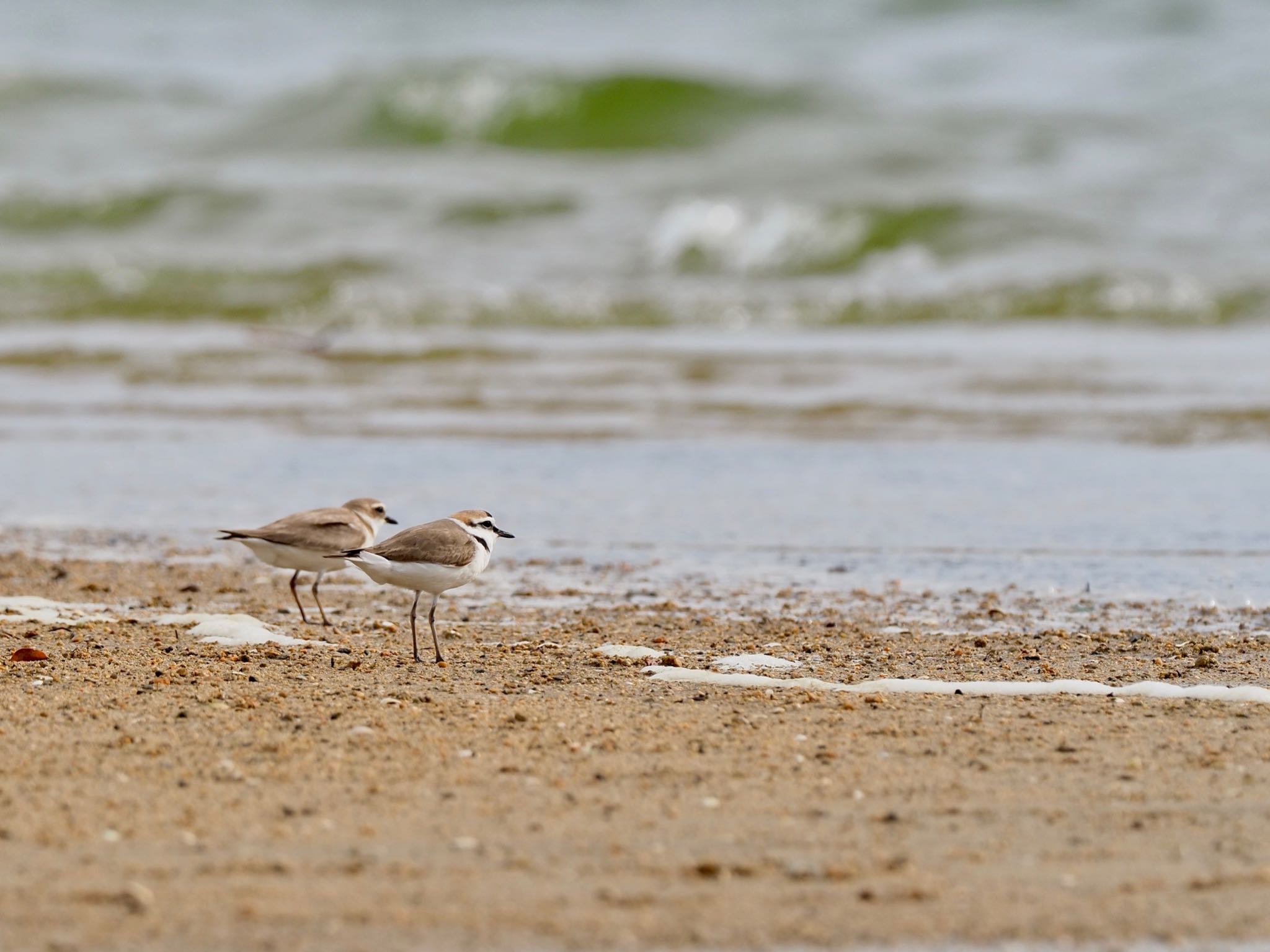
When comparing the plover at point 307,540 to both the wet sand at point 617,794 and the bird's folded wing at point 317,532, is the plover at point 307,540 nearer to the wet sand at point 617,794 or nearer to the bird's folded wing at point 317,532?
the bird's folded wing at point 317,532

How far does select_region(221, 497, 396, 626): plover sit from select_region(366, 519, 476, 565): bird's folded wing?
49 cm

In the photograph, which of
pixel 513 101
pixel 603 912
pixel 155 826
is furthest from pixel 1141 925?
pixel 513 101

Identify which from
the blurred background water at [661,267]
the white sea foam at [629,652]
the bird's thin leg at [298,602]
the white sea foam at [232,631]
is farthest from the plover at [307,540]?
the blurred background water at [661,267]

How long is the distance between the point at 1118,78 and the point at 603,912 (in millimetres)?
29621

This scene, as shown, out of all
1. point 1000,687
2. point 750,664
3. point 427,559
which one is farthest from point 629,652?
point 1000,687

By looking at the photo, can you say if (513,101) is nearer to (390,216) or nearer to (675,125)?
(675,125)

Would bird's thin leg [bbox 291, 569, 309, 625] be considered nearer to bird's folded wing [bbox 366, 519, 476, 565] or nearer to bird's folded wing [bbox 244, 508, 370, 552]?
bird's folded wing [bbox 244, 508, 370, 552]

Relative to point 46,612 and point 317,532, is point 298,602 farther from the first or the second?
point 46,612

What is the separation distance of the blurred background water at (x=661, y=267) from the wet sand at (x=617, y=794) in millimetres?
2043

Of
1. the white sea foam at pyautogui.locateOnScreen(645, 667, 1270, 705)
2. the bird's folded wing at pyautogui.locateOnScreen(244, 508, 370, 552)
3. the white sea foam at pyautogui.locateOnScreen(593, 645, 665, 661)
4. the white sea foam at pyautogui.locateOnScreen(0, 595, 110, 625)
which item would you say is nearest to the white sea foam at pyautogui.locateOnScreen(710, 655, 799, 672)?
the white sea foam at pyautogui.locateOnScreen(645, 667, 1270, 705)

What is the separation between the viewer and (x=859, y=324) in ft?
60.5

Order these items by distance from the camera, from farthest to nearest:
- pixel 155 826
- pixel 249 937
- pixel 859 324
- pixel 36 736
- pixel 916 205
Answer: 1. pixel 916 205
2. pixel 859 324
3. pixel 36 736
4. pixel 155 826
5. pixel 249 937

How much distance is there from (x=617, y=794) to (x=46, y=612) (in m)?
3.12

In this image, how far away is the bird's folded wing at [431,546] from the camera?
18.5 feet
